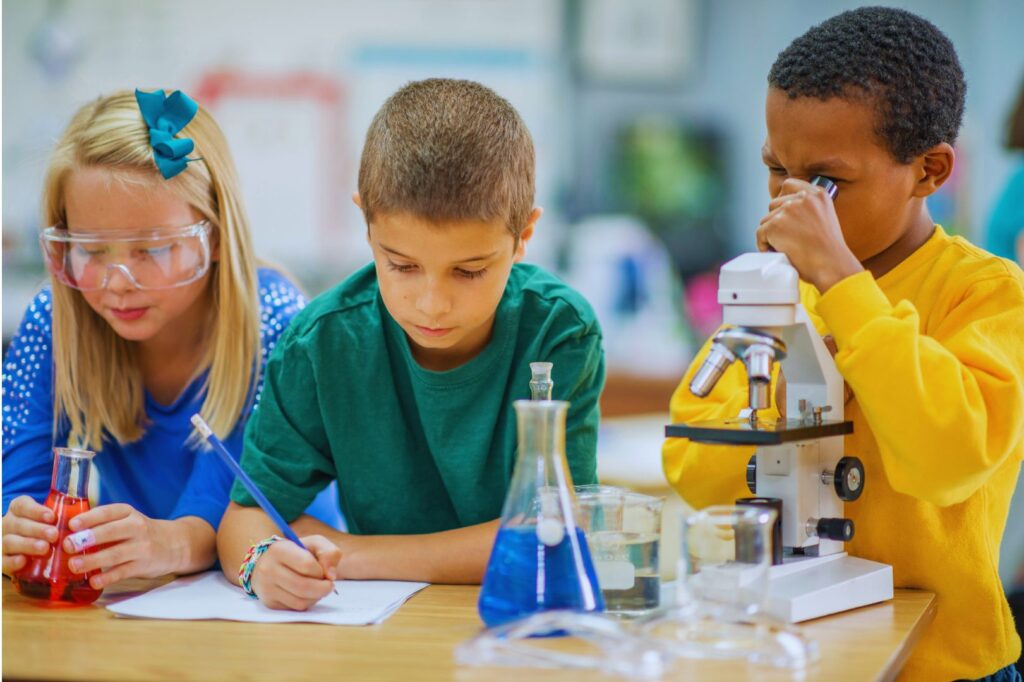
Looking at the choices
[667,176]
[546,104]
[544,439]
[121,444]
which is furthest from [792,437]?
[546,104]

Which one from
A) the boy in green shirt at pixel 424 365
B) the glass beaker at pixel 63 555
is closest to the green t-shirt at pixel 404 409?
the boy in green shirt at pixel 424 365

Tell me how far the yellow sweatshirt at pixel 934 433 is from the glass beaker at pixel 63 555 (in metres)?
0.74

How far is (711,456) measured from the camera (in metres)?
1.49

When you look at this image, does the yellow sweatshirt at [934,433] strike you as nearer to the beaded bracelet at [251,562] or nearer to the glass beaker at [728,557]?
the glass beaker at [728,557]

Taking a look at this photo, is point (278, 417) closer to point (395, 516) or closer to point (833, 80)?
point (395, 516)

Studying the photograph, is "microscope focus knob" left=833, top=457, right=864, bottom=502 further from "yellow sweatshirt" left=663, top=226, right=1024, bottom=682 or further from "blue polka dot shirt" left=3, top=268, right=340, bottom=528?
"blue polka dot shirt" left=3, top=268, right=340, bottom=528

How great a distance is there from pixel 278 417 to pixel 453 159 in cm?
44

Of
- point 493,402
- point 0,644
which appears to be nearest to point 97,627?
point 0,644

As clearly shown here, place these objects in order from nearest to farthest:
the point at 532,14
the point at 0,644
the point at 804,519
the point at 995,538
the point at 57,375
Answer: the point at 0,644, the point at 804,519, the point at 995,538, the point at 57,375, the point at 532,14

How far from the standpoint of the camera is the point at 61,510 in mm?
1367

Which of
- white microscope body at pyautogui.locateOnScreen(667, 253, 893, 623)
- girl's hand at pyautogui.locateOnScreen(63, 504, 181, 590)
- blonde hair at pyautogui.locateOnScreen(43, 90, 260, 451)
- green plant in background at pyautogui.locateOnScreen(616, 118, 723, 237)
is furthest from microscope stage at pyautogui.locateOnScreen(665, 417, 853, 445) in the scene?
green plant in background at pyautogui.locateOnScreen(616, 118, 723, 237)

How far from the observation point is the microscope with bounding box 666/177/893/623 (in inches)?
47.2

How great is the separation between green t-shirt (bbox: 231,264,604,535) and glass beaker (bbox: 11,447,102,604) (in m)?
0.21

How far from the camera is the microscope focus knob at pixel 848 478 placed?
131 cm
